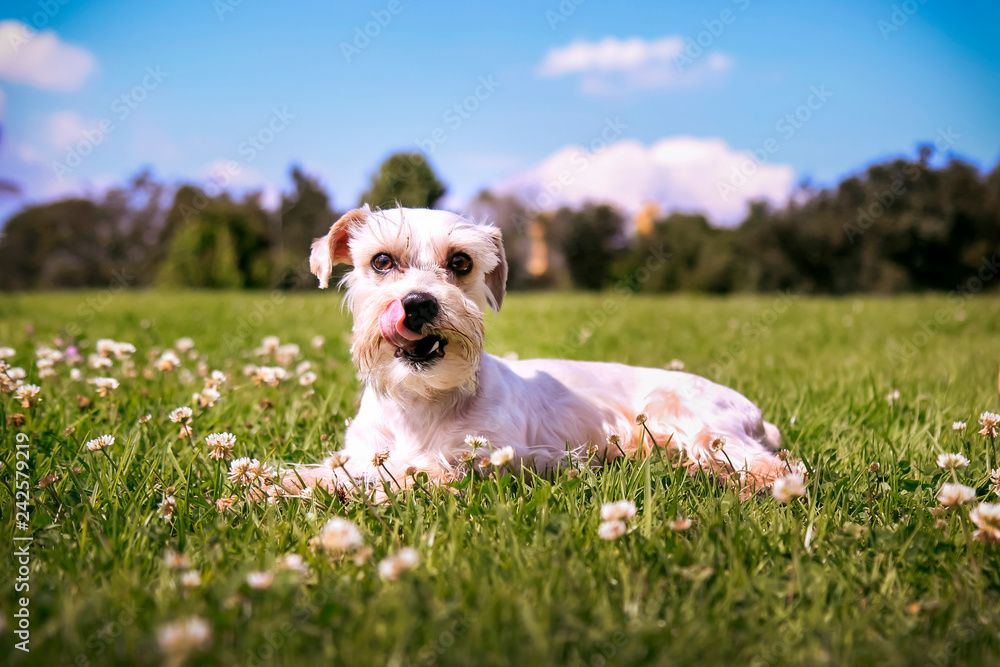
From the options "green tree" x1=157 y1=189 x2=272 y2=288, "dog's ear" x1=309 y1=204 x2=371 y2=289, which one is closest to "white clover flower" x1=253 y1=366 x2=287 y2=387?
"dog's ear" x1=309 y1=204 x2=371 y2=289

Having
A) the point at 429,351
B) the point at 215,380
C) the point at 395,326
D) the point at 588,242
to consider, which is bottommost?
the point at 215,380

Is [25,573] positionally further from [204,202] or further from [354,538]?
[204,202]

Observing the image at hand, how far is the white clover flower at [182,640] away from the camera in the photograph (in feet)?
4.49

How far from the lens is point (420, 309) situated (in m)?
2.99

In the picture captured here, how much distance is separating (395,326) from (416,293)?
7.3 inches

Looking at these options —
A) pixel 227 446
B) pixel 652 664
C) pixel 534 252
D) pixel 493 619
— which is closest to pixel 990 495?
pixel 652 664

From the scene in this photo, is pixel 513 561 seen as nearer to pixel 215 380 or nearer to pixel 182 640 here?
pixel 182 640

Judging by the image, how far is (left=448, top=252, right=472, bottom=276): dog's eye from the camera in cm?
340

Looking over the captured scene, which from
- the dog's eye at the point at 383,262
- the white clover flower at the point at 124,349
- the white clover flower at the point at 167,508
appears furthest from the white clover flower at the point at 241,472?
the white clover flower at the point at 124,349

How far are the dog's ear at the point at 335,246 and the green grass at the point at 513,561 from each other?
3.38 feet

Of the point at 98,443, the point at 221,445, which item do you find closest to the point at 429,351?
the point at 221,445

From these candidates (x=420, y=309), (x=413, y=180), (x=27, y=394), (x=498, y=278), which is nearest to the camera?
(x=420, y=309)

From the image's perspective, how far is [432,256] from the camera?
333cm

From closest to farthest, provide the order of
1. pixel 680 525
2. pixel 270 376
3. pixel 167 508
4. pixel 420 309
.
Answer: pixel 680 525 < pixel 167 508 < pixel 420 309 < pixel 270 376
